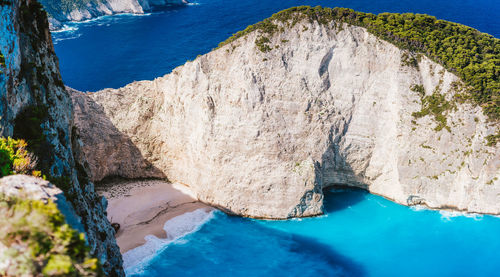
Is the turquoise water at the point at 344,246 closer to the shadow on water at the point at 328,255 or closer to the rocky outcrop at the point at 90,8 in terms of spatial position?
the shadow on water at the point at 328,255

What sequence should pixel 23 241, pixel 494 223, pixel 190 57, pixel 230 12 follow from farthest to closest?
pixel 230 12 → pixel 190 57 → pixel 494 223 → pixel 23 241

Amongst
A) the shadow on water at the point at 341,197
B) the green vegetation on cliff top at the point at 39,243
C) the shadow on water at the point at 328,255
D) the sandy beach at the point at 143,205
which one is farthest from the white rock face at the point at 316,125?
the green vegetation on cliff top at the point at 39,243

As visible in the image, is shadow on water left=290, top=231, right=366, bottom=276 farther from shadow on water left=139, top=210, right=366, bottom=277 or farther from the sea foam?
the sea foam

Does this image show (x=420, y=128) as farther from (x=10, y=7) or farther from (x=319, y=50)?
(x=10, y=7)

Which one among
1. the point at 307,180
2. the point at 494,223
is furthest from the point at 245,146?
the point at 494,223

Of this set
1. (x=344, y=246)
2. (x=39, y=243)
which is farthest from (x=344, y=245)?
(x=39, y=243)

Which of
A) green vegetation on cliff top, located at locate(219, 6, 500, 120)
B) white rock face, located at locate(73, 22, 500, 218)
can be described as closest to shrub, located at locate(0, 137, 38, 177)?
white rock face, located at locate(73, 22, 500, 218)

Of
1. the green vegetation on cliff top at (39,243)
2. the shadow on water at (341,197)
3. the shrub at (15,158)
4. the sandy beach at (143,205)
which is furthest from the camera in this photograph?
the shadow on water at (341,197)
